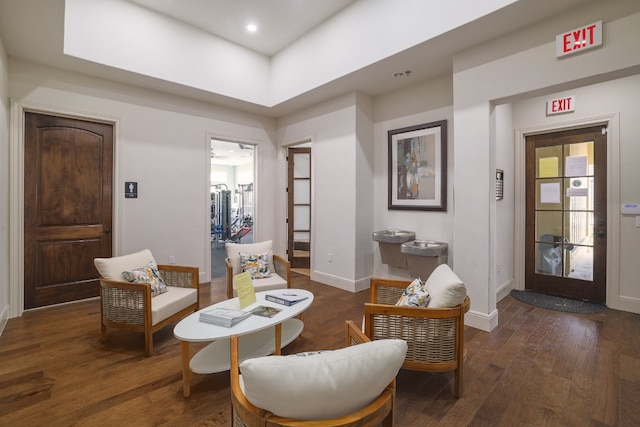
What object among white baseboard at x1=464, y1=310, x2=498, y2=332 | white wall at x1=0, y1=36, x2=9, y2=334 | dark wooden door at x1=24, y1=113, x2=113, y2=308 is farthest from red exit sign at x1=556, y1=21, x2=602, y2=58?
white wall at x1=0, y1=36, x2=9, y2=334

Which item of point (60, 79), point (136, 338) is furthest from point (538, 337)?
point (60, 79)

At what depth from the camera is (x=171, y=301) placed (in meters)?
2.79

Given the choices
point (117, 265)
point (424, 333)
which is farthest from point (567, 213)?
point (117, 265)

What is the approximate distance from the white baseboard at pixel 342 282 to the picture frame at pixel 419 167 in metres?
1.21

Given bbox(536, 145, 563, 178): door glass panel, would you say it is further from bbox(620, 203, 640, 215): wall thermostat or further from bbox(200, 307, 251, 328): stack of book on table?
bbox(200, 307, 251, 328): stack of book on table

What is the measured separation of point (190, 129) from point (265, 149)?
52.5 inches

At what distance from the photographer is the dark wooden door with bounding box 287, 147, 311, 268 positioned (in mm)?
5730

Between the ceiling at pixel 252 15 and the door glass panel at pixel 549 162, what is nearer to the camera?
the ceiling at pixel 252 15

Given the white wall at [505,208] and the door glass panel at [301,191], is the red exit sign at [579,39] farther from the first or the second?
the door glass panel at [301,191]

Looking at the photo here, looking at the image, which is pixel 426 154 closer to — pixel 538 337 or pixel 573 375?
pixel 538 337

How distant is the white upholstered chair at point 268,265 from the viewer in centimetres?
333

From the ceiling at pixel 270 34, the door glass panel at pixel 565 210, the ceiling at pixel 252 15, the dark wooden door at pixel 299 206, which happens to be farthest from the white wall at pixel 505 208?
the dark wooden door at pixel 299 206

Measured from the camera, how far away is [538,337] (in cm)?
287

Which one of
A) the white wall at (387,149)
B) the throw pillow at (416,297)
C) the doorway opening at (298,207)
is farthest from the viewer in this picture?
the doorway opening at (298,207)
